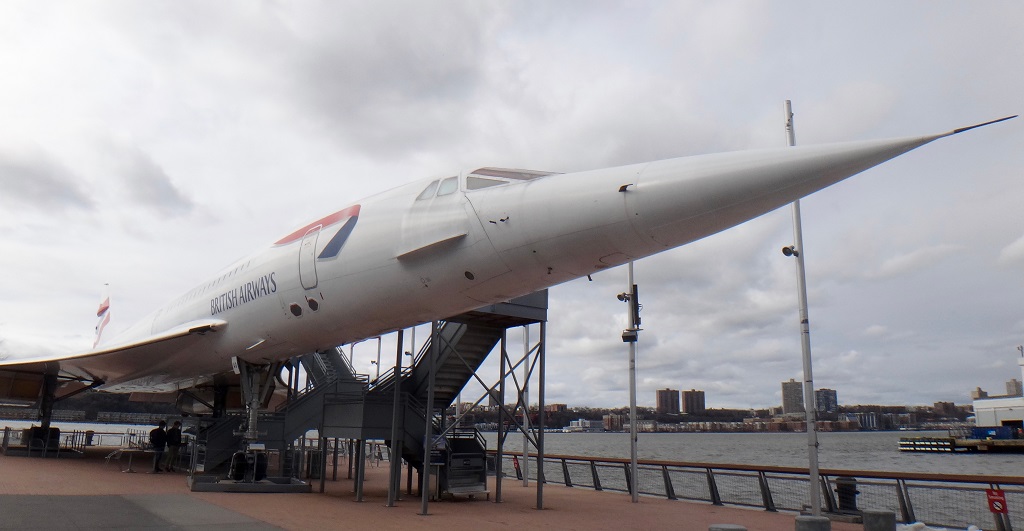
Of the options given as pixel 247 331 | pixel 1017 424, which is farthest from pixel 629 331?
pixel 1017 424

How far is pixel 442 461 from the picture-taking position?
12.6 m

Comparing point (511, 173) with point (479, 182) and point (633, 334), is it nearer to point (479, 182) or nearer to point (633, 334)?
point (479, 182)

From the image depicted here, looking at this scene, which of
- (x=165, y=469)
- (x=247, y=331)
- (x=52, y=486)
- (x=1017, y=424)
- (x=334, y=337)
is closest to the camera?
(x=334, y=337)

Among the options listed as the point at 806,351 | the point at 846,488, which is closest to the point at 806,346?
the point at 806,351

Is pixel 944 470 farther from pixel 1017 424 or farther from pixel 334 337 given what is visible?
pixel 334 337

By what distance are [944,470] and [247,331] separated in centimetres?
4647

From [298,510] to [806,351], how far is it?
7825 millimetres

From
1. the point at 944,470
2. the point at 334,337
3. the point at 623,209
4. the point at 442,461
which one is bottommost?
the point at 944,470

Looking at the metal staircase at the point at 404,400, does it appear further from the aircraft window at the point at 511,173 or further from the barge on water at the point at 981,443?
the barge on water at the point at 981,443

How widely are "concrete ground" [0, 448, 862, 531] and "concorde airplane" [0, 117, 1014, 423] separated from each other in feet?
7.82

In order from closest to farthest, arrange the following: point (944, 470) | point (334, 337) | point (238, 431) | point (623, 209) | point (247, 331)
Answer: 1. point (623, 209)
2. point (334, 337)
3. point (247, 331)
4. point (238, 431)
5. point (944, 470)

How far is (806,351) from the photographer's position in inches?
395

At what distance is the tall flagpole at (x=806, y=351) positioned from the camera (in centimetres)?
931

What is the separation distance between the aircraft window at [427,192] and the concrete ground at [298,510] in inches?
171
